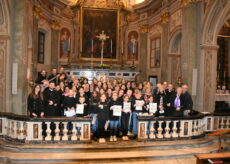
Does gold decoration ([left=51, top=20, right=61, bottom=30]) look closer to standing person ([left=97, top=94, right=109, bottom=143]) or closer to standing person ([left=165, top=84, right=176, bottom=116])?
standing person ([left=97, top=94, right=109, bottom=143])

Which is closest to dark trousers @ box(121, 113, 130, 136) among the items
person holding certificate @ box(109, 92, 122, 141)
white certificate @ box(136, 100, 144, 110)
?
person holding certificate @ box(109, 92, 122, 141)

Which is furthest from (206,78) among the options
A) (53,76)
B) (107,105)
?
(53,76)

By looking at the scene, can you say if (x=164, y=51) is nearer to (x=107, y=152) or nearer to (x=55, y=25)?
(x=55, y=25)

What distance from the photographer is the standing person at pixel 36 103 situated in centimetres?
758

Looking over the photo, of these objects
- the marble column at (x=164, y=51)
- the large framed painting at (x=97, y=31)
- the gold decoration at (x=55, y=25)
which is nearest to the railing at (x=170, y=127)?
the marble column at (x=164, y=51)

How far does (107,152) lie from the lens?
706 cm

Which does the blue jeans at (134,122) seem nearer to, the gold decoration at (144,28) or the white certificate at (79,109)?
the white certificate at (79,109)

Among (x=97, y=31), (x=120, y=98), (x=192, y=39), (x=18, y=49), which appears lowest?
(x=120, y=98)

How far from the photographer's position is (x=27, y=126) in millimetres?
7258

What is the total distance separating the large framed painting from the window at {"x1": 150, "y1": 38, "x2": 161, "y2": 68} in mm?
3042

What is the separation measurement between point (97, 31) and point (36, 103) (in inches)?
472

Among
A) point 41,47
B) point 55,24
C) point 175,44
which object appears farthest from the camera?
point 55,24

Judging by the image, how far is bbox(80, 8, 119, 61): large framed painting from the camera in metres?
18.5

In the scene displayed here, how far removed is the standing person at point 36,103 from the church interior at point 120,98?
0.03m
